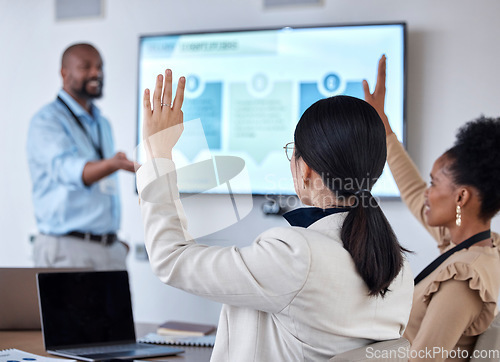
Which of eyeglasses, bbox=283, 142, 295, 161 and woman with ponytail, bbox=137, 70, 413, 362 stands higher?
eyeglasses, bbox=283, 142, 295, 161

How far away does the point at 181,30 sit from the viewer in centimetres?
353

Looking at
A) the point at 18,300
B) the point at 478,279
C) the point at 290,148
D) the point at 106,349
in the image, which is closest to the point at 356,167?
the point at 290,148

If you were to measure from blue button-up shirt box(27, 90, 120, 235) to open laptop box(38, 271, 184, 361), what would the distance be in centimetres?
144

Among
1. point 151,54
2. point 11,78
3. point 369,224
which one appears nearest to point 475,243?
point 369,224

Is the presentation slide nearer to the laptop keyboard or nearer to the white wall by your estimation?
the white wall

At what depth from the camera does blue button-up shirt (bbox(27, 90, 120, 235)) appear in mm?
3066

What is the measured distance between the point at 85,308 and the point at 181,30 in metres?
2.32

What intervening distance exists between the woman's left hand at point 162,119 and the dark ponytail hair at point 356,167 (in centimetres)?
26

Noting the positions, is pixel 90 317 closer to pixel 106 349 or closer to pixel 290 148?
pixel 106 349

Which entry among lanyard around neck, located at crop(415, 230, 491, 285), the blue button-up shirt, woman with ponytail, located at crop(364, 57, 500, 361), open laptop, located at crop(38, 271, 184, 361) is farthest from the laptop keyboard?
the blue button-up shirt

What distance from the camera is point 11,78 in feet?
12.8

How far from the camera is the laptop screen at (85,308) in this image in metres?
1.54

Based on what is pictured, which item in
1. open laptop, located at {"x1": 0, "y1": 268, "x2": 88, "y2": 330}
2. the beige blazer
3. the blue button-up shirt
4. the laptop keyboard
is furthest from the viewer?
the blue button-up shirt

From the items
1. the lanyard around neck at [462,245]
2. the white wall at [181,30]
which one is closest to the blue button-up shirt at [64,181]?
the white wall at [181,30]
